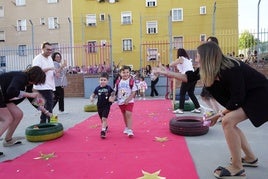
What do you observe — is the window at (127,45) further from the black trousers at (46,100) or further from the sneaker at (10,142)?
the sneaker at (10,142)

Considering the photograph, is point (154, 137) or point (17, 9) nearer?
point (154, 137)

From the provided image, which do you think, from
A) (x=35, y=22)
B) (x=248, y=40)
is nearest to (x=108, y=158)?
(x=248, y=40)

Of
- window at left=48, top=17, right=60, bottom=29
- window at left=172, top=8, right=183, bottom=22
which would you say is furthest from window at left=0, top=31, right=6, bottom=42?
window at left=172, top=8, right=183, bottom=22

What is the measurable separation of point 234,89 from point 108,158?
2.18 metres

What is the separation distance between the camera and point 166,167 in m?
4.16

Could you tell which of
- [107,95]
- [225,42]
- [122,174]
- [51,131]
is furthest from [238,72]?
[225,42]

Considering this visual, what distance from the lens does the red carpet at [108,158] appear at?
4035mm

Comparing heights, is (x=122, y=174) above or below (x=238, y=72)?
below

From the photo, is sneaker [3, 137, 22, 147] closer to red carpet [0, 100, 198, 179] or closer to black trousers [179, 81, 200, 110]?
red carpet [0, 100, 198, 179]

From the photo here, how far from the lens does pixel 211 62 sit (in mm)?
3541

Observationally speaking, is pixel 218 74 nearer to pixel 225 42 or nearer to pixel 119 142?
pixel 119 142

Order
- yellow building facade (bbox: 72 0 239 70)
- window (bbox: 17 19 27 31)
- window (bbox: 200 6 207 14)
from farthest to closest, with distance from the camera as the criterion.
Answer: window (bbox: 17 19 27 31), window (bbox: 200 6 207 14), yellow building facade (bbox: 72 0 239 70)

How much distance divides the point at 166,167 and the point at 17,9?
123ft

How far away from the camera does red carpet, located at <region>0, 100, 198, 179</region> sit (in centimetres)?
404
